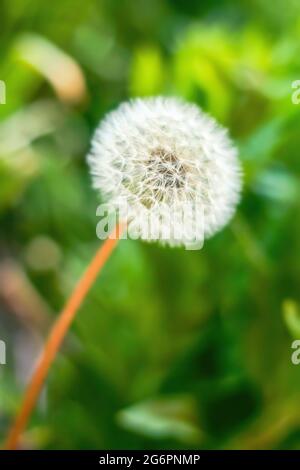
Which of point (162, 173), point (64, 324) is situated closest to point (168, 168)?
point (162, 173)

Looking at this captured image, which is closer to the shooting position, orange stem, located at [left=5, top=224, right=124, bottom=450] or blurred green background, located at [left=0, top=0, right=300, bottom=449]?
orange stem, located at [left=5, top=224, right=124, bottom=450]

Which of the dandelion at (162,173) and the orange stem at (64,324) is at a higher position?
the dandelion at (162,173)

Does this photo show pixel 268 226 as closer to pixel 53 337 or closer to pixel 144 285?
pixel 144 285

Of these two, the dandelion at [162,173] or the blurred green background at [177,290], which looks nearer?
the dandelion at [162,173]

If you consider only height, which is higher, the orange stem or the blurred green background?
the blurred green background

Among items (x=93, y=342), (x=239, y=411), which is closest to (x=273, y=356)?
(x=239, y=411)
